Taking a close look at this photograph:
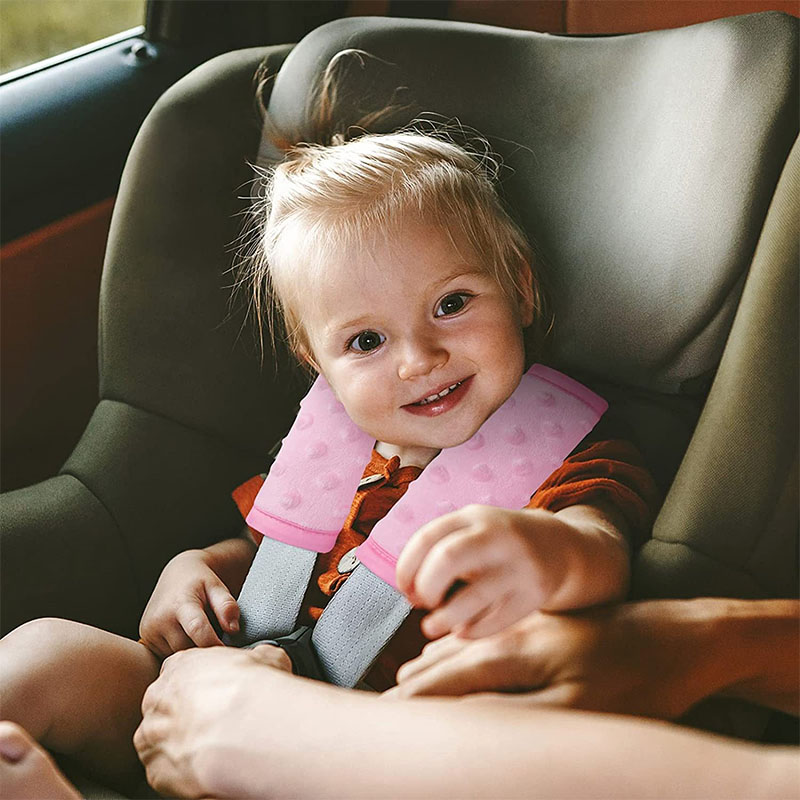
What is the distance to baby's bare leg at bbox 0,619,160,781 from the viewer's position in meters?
0.79

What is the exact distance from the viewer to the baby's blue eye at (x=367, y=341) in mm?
864

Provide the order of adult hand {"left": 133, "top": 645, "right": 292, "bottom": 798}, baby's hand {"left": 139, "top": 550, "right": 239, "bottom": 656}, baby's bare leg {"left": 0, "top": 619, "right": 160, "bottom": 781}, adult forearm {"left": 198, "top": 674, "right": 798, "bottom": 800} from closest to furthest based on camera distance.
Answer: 1. adult forearm {"left": 198, "top": 674, "right": 798, "bottom": 800}
2. adult hand {"left": 133, "top": 645, "right": 292, "bottom": 798}
3. baby's bare leg {"left": 0, "top": 619, "right": 160, "bottom": 781}
4. baby's hand {"left": 139, "top": 550, "right": 239, "bottom": 656}

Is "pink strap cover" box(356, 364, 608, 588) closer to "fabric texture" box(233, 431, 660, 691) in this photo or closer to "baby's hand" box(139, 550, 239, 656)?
"fabric texture" box(233, 431, 660, 691)

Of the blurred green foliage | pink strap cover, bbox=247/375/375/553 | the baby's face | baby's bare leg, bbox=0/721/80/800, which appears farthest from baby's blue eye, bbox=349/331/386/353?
the blurred green foliage

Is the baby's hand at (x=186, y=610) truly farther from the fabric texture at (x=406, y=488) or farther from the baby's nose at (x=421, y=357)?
the baby's nose at (x=421, y=357)

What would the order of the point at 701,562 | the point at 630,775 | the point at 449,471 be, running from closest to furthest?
1. the point at 630,775
2. the point at 701,562
3. the point at 449,471

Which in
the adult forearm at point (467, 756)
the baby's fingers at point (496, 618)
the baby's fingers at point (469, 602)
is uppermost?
the baby's fingers at point (469, 602)

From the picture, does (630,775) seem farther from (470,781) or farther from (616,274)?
(616,274)

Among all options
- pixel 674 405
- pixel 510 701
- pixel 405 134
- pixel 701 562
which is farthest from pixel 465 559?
pixel 405 134

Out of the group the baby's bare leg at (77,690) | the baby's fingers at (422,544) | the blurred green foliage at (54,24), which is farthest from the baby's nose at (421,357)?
the blurred green foliage at (54,24)

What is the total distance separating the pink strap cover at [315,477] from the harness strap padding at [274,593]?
15 mm

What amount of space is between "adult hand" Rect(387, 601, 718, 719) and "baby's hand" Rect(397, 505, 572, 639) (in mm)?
37

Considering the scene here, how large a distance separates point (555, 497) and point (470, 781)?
281 mm

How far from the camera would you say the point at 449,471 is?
88cm
